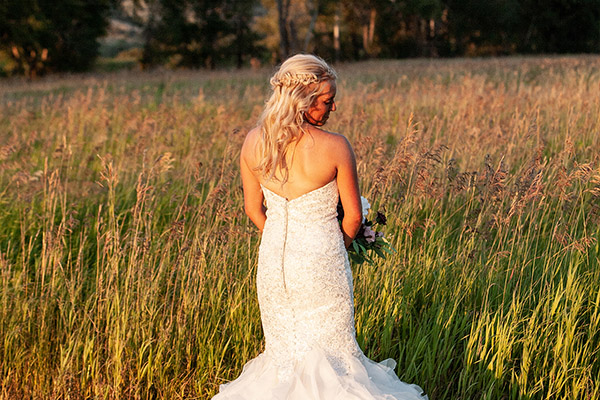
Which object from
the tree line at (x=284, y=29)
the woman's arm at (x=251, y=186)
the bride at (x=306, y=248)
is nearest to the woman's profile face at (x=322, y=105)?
the bride at (x=306, y=248)

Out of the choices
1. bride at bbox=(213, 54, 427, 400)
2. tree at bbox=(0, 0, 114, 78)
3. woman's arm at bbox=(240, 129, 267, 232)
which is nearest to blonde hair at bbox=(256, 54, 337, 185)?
bride at bbox=(213, 54, 427, 400)

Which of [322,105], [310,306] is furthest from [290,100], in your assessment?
[310,306]

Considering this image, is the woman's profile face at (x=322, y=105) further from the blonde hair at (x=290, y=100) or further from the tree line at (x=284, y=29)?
the tree line at (x=284, y=29)

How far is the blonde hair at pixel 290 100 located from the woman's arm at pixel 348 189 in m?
0.22

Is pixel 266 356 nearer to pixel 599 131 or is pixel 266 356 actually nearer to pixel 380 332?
pixel 380 332

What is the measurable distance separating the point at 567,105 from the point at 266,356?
7.13 meters

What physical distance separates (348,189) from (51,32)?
36902 millimetres

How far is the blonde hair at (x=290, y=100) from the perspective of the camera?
2514mm

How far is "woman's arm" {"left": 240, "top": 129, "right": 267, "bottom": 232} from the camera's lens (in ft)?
9.03

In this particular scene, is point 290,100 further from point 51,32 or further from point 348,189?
point 51,32

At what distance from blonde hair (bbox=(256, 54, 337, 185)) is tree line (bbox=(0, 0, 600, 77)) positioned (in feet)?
110

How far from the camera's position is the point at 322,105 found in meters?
2.61

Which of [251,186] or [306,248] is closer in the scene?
[306,248]

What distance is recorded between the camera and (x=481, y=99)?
9.01 m
